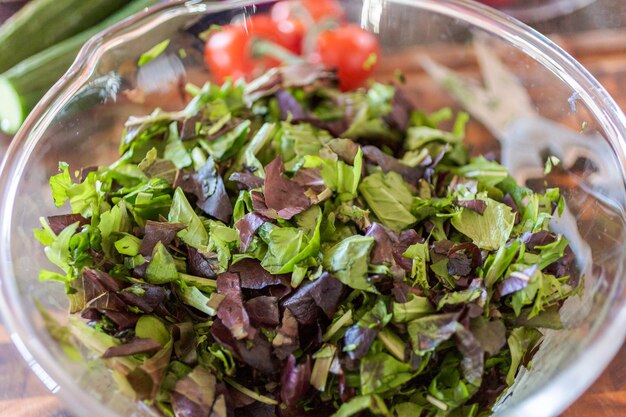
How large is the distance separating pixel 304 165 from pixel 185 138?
26 centimetres

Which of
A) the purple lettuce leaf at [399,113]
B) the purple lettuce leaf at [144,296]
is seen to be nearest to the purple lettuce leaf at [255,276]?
the purple lettuce leaf at [144,296]

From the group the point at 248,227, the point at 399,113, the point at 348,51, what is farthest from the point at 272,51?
the point at 248,227

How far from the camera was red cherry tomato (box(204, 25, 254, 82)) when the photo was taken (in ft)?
4.79

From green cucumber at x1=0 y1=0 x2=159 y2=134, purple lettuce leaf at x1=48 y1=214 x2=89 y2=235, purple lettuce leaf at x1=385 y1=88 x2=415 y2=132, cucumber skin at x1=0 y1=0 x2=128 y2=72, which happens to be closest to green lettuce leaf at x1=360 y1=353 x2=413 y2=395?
purple lettuce leaf at x1=48 y1=214 x2=89 y2=235

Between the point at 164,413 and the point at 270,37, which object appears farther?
the point at 270,37

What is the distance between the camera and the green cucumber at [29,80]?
1437 mm

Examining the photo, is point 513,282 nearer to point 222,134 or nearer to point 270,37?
point 222,134

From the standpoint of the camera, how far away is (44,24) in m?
1.63

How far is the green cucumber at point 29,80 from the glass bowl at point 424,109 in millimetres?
319

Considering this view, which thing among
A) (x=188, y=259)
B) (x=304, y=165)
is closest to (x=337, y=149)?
(x=304, y=165)

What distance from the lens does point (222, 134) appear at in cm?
119

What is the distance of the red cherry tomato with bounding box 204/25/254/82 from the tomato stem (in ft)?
0.07

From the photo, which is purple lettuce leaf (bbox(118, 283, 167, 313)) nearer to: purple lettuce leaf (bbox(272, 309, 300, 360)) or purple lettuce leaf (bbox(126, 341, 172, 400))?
purple lettuce leaf (bbox(126, 341, 172, 400))

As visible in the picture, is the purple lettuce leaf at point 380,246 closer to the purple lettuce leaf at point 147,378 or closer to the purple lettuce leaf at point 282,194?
the purple lettuce leaf at point 282,194
